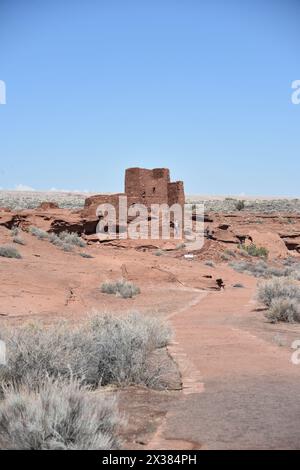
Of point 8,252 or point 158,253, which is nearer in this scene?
point 8,252

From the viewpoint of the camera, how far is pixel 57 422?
137 inches

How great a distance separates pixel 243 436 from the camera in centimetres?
390

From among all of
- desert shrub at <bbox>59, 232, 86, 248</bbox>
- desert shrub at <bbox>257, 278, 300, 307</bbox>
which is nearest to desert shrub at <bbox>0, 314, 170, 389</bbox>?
desert shrub at <bbox>257, 278, 300, 307</bbox>

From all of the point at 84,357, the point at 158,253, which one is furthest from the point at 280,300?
the point at 158,253

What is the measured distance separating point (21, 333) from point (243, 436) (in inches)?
119

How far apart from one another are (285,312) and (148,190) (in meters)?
22.0

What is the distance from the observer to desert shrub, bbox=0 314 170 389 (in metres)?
5.08

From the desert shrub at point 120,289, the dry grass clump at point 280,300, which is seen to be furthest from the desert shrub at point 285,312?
the desert shrub at point 120,289

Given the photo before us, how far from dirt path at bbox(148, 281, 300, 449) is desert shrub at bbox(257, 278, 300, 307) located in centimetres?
221

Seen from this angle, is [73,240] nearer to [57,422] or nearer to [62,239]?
[62,239]

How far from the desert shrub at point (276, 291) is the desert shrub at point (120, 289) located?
13.2ft

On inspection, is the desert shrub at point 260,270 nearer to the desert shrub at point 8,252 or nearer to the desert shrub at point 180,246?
the desert shrub at point 180,246

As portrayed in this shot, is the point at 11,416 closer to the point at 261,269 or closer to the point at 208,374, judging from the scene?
the point at 208,374

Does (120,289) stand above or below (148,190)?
below
